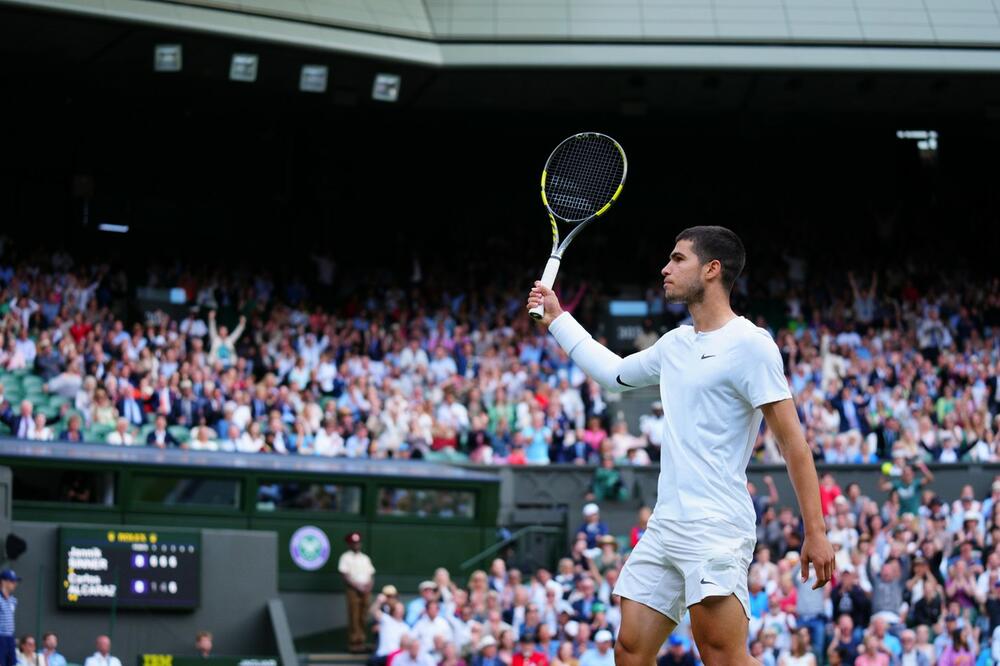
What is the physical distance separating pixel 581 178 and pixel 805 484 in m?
2.32

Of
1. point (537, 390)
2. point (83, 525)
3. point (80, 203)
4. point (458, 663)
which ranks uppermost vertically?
point (80, 203)

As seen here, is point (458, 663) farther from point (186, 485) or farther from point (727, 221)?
point (727, 221)


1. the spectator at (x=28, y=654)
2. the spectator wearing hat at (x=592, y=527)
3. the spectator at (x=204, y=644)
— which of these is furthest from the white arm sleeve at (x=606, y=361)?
the spectator wearing hat at (x=592, y=527)

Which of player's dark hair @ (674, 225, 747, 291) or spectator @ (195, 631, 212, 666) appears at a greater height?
player's dark hair @ (674, 225, 747, 291)

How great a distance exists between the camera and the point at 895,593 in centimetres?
1766

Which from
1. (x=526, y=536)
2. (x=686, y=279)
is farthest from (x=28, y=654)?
(x=686, y=279)

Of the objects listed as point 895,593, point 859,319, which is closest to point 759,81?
point 859,319

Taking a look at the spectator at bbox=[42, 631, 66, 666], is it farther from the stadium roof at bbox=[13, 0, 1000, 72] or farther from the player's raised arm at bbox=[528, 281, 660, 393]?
the stadium roof at bbox=[13, 0, 1000, 72]

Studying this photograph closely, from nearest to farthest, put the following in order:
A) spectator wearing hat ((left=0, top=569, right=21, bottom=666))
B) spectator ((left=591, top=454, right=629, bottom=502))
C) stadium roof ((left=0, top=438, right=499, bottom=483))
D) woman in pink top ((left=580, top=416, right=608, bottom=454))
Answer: spectator wearing hat ((left=0, top=569, right=21, bottom=666)), stadium roof ((left=0, top=438, right=499, bottom=483)), spectator ((left=591, top=454, right=629, bottom=502)), woman in pink top ((left=580, top=416, right=608, bottom=454))

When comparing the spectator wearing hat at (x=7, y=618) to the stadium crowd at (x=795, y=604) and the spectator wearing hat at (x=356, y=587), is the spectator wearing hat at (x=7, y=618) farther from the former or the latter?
the spectator wearing hat at (x=356, y=587)

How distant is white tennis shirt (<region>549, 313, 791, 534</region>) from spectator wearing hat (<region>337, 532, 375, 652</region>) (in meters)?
13.3

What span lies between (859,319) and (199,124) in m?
12.7

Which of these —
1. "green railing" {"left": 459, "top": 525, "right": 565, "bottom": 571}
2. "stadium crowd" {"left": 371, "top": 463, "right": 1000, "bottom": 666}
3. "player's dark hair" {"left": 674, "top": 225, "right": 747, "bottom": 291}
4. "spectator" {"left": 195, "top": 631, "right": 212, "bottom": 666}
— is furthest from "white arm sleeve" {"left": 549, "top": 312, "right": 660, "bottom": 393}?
"green railing" {"left": 459, "top": 525, "right": 565, "bottom": 571}

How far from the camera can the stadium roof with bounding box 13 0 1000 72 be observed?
24.7 m
